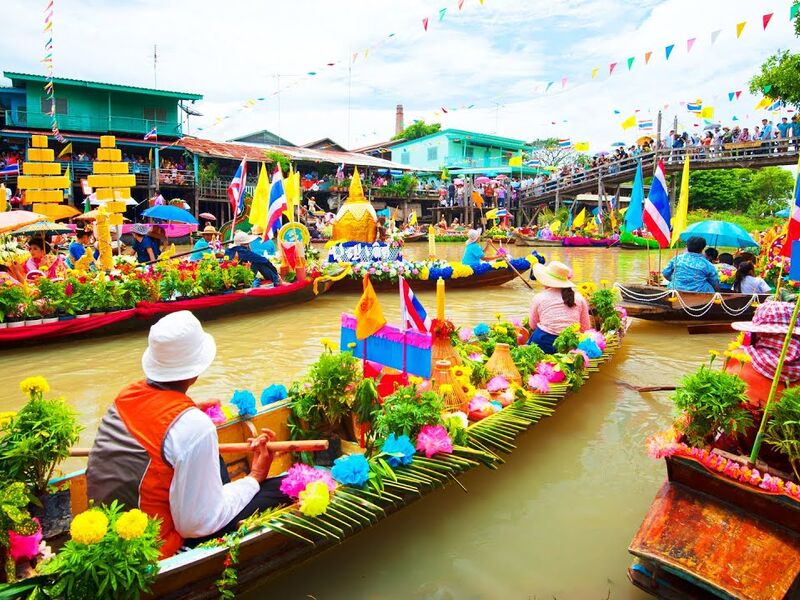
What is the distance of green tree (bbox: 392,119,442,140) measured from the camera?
48403 millimetres

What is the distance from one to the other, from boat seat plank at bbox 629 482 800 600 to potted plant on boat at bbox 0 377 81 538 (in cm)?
296

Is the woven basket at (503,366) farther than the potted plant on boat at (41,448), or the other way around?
the woven basket at (503,366)

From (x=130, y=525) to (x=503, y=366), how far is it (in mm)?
3514

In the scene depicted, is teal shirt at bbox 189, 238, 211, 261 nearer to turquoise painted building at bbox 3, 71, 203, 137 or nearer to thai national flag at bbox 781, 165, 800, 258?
thai national flag at bbox 781, 165, 800, 258

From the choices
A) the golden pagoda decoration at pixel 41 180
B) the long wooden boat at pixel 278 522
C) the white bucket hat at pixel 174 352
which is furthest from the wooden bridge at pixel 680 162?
the white bucket hat at pixel 174 352

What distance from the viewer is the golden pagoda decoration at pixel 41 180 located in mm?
10516

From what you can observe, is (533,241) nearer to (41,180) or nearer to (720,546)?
(41,180)

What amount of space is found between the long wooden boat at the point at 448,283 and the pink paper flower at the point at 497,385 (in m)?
8.31

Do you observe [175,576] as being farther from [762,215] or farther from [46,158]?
[762,215]

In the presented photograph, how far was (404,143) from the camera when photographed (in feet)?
152

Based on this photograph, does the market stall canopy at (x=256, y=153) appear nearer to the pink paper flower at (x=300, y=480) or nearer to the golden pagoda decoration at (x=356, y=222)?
the golden pagoda decoration at (x=356, y=222)

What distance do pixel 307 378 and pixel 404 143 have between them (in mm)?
44079

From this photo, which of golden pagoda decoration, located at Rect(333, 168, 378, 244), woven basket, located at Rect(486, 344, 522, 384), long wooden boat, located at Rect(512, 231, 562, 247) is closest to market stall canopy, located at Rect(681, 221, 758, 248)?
golden pagoda decoration, located at Rect(333, 168, 378, 244)

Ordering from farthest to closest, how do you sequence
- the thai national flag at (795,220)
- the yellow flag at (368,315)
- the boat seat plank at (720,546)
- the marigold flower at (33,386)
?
the yellow flag at (368,315)
the thai national flag at (795,220)
the marigold flower at (33,386)
the boat seat plank at (720,546)
